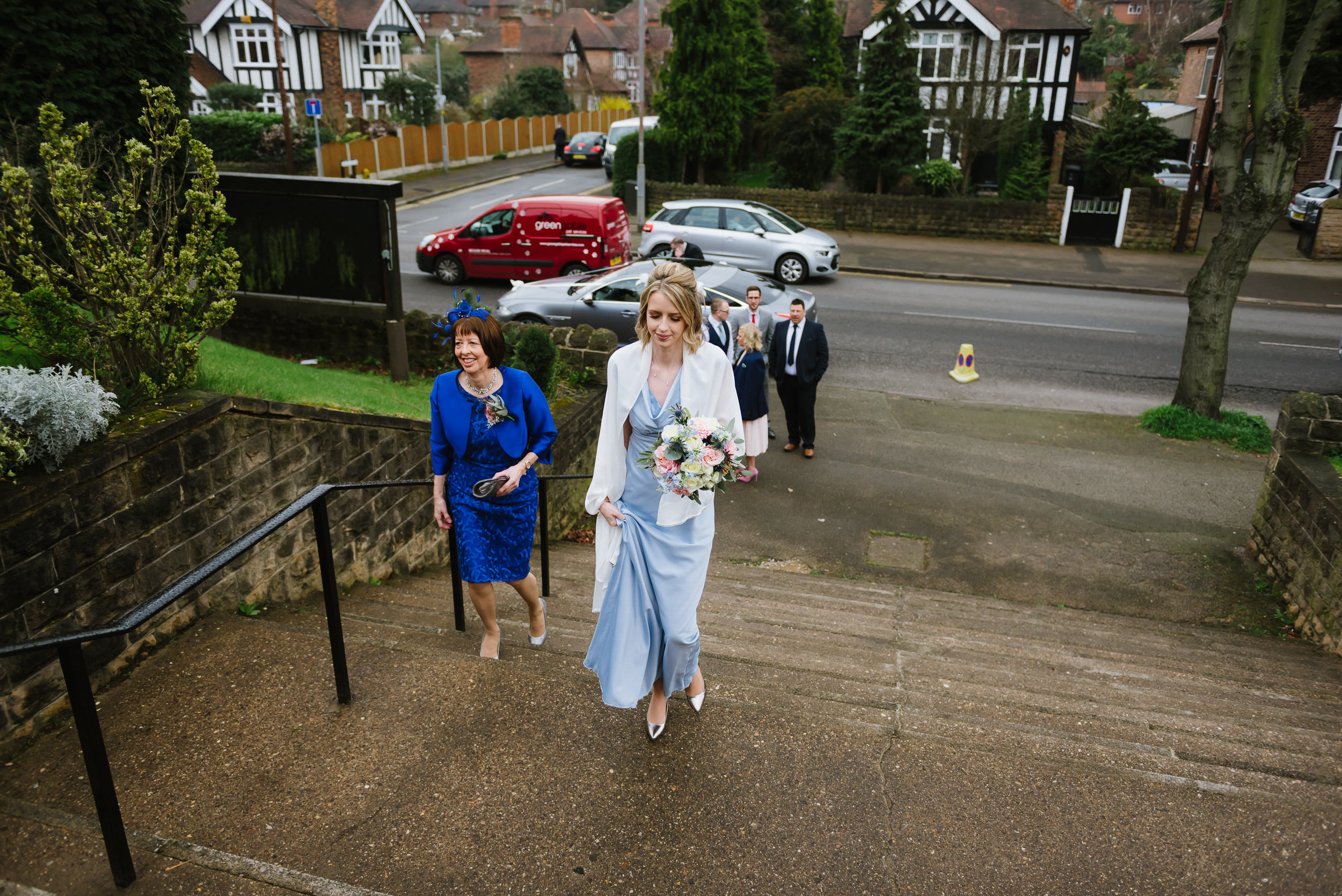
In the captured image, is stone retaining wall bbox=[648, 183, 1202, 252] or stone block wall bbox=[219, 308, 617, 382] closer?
stone block wall bbox=[219, 308, 617, 382]

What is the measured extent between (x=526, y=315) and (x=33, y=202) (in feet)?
30.2

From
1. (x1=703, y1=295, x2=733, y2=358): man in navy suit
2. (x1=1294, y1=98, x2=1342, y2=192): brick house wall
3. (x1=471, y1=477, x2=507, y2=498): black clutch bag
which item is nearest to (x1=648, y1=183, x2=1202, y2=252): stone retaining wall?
(x1=1294, y1=98, x2=1342, y2=192): brick house wall

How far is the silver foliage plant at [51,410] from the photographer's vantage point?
3654 millimetres

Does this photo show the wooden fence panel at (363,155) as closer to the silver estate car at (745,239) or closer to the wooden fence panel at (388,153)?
the wooden fence panel at (388,153)

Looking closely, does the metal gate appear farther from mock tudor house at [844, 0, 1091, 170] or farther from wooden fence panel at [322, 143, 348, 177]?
wooden fence panel at [322, 143, 348, 177]

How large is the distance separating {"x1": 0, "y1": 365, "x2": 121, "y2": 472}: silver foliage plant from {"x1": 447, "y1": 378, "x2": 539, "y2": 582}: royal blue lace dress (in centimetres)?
156

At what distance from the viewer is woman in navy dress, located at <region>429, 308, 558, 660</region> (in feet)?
13.5

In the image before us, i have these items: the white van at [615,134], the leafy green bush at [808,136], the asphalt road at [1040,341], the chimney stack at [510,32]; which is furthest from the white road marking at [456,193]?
the chimney stack at [510,32]

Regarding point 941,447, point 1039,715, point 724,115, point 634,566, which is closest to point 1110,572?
point 941,447

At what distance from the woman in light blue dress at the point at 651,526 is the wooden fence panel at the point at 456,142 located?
129 feet

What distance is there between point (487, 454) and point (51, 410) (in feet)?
5.94

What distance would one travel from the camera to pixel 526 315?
13.8 m

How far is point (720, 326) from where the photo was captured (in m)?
9.75

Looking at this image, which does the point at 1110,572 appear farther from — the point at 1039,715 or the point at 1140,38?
the point at 1140,38
